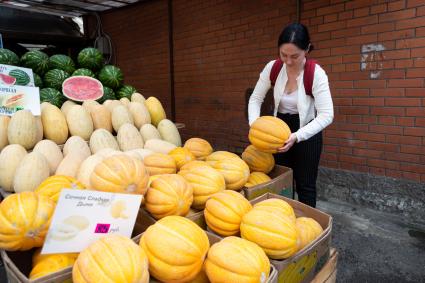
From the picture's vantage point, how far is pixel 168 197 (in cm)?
163

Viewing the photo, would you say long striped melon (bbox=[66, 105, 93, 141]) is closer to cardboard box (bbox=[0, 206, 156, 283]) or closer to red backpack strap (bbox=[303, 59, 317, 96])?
cardboard box (bbox=[0, 206, 156, 283])

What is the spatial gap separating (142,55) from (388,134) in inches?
215

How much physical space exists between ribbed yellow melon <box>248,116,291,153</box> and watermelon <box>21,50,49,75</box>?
284cm

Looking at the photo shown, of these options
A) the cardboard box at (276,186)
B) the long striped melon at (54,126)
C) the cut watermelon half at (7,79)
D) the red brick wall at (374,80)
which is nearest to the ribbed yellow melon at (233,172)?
the cardboard box at (276,186)

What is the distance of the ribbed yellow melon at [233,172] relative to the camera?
6.86 ft

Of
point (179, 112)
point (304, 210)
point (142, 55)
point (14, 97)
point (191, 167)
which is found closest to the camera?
point (304, 210)

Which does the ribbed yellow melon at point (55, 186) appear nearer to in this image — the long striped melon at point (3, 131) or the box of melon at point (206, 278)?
the box of melon at point (206, 278)

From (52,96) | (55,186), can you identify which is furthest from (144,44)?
(55,186)

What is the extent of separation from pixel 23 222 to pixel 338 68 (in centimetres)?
408

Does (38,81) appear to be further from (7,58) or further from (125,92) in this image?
(125,92)

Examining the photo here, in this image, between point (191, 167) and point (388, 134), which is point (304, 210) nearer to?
point (191, 167)

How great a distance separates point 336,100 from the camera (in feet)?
14.4

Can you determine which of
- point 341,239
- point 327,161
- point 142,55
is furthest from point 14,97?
point 142,55

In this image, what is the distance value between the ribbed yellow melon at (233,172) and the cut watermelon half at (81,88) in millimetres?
1984
